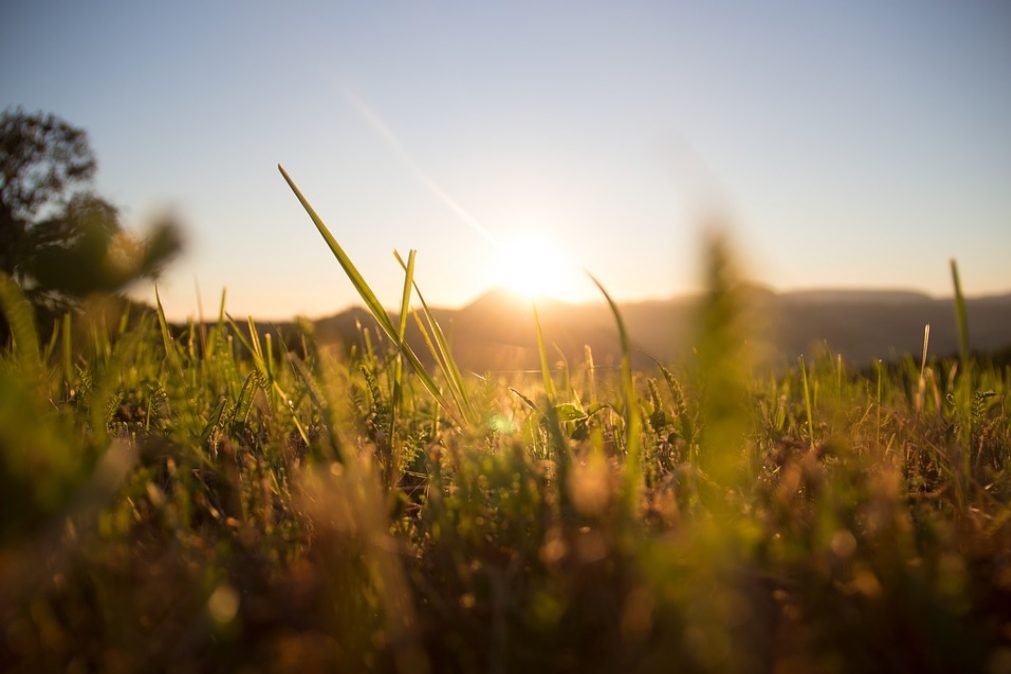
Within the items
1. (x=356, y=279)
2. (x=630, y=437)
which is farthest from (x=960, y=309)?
(x=356, y=279)

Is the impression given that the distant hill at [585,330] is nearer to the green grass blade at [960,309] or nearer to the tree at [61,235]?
the green grass blade at [960,309]

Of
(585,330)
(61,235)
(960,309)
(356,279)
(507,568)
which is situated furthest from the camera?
(61,235)

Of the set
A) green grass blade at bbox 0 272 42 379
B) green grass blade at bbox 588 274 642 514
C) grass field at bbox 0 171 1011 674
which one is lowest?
grass field at bbox 0 171 1011 674

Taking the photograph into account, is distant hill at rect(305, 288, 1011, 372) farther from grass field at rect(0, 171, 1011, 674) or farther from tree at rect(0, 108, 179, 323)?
tree at rect(0, 108, 179, 323)

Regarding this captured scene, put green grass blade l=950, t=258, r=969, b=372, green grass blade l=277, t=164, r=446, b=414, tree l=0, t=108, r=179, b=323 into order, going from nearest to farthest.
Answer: green grass blade l=950, t=258, r=969, b=372 < green grass blade l=277, t=164, r=446, b=414 < tree l=0, t=108, r=179, b=323

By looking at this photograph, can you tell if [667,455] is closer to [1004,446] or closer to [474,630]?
[474,630]

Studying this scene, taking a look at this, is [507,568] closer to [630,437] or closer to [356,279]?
[630,437]

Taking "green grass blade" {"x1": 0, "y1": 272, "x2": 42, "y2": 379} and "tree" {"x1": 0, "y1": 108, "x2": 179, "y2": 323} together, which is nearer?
"green grass blade" {"x1": 0, "y1": 272, "x2": 42, "y2": 379}

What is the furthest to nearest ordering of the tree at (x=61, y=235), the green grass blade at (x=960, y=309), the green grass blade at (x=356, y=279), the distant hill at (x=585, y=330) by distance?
1. the tree at (x=61, y=235)
2. the green grass blade at (x=356, y=279)
3. the green grass blade at (x=960, y=309)
4. the distant hill at (x=585, y=330)

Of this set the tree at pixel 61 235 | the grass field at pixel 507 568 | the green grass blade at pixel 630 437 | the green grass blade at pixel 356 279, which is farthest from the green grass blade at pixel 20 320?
the tree at pixel 61 235

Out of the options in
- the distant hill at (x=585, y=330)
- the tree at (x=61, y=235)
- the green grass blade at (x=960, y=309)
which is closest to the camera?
the distant hill at (x=585, y=330)

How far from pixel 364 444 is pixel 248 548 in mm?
408

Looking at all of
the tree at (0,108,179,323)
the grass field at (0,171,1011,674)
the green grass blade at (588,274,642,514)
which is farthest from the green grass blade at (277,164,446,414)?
the tree at (0,108,179,323)

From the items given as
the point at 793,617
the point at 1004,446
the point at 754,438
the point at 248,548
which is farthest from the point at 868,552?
the point at 1004,446
